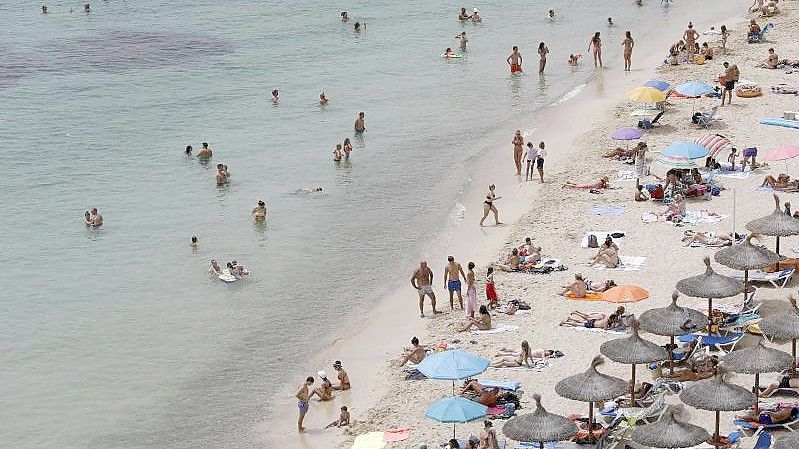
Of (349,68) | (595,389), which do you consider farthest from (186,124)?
(595,389)

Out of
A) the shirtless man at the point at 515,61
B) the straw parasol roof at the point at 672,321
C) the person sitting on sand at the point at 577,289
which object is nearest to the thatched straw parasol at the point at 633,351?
the straw parasol roof at the point at 672,321

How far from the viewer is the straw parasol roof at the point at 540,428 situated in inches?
616

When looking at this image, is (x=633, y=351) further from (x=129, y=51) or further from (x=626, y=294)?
(x=129, y=51)

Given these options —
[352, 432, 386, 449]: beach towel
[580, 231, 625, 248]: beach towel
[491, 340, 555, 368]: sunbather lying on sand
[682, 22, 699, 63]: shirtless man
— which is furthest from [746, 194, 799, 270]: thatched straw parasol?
[682, 22, 699, 63]: shirtless man

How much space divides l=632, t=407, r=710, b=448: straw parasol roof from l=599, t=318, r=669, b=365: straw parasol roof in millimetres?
1871

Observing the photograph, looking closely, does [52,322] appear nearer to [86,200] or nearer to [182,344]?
[182,344]

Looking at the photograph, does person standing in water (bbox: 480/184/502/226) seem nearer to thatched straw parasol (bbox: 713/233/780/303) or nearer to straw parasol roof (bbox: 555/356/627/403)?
thatched straw parasol (bbox: 713/233/780/303)

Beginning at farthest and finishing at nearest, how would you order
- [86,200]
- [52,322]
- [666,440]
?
[86,200] < [52,322] < [666,440]

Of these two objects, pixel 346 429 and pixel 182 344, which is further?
pixel 182 344

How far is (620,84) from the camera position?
39.2 meters

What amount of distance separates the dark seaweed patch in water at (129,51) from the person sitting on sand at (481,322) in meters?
26.7

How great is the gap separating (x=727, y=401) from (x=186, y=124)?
1002 inches

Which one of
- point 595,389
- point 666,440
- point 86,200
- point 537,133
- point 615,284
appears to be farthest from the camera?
point 537,133

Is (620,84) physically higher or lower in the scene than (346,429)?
higher
